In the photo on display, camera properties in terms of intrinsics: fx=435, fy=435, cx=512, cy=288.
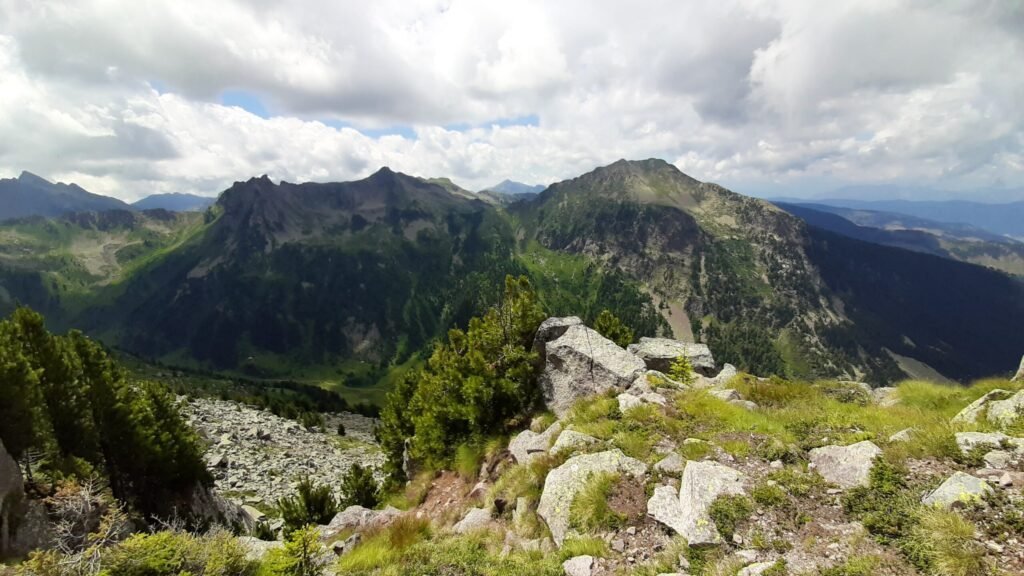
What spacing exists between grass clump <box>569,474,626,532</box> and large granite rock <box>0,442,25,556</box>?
26044 millimetres

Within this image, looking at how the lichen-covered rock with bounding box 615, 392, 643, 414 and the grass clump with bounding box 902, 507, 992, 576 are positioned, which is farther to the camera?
the lichen-covered rock with bounding box 615, 392, 643, 414

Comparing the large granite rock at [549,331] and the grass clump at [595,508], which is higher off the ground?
the large granite rock at [549,331]

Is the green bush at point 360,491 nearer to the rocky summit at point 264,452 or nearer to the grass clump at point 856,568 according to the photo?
the rocky summit at point 264,452

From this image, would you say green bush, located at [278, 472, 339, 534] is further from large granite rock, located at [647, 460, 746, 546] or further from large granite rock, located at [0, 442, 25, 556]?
large granite rock, located at [647, 460, 746, 546]

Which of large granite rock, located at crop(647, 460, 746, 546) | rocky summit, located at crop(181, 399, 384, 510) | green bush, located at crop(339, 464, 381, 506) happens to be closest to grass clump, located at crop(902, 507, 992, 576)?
large granite rock, located at crop(647, 460, 746, 546)

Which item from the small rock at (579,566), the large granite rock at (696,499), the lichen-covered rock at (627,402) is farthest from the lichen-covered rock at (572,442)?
the small rock at (579,566)

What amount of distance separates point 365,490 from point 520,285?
26.6m

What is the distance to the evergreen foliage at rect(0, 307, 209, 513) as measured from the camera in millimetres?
28953

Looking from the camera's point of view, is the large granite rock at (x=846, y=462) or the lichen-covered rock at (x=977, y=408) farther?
the lichen-covered rock at (x=977, y=408)

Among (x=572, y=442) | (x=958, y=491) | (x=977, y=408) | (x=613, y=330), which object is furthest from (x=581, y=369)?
(x=613, y=330)

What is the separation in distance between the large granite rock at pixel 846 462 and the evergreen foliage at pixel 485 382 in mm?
16325

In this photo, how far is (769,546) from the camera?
9.78 m

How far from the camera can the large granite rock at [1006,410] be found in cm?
1284

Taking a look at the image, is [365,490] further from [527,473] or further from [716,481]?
[716,481]
